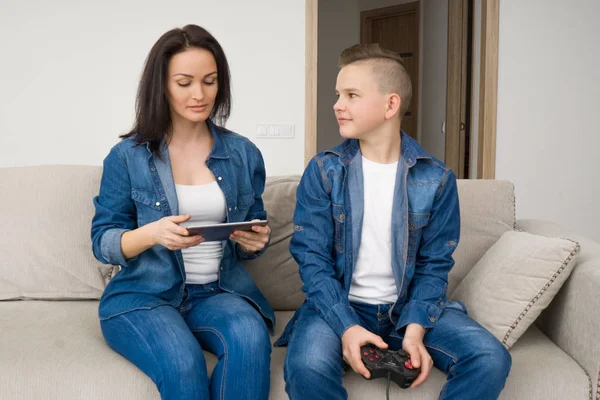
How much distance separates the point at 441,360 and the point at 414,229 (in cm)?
34

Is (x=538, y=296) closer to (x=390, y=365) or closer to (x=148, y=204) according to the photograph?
(x=390, y=365)

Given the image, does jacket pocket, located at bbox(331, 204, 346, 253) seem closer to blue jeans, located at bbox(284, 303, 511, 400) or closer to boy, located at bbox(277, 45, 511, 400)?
boy, located at bbox(277, 45, 511, 400)

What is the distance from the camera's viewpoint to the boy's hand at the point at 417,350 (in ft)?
4.66

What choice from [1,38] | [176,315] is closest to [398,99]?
[176,315]

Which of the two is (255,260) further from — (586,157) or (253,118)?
(586,157)

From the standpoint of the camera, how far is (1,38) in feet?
12.8

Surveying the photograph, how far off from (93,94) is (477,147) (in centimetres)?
243

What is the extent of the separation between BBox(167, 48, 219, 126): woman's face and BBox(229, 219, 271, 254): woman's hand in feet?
1.09

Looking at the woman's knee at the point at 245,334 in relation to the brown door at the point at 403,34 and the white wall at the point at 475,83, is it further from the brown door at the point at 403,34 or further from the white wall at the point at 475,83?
the brown door at the point at 403,34

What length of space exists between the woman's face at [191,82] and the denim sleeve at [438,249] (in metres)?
0.65

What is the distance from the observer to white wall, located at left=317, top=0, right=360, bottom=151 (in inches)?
271

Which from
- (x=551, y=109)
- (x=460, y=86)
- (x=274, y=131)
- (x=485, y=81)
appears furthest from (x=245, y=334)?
(x=460, y=86)

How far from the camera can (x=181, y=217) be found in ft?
4.89

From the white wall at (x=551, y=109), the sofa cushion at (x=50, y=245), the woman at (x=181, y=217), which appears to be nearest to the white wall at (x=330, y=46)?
the white wall at (x=551, y=109)
